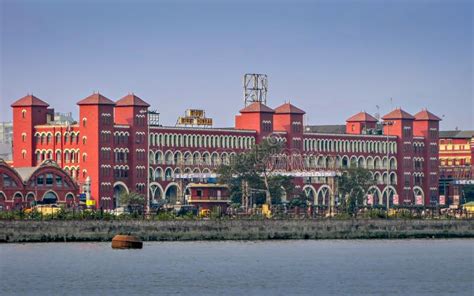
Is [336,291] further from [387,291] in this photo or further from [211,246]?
[211,246]

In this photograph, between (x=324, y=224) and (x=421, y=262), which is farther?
(x=324, y=224)

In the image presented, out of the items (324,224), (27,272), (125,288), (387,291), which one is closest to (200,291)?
(125,288)

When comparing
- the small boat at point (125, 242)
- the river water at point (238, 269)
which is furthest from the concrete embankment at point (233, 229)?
the small boat at point (125, 242)

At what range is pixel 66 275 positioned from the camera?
122312mm

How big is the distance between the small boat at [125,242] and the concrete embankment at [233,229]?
1049cm

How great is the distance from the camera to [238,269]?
428 ft

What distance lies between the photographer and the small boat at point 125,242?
152875mm

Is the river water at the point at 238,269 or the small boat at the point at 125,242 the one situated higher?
the small boat at the point at 125,242

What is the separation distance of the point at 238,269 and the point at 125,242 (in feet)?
82.7

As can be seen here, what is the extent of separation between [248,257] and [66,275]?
91.6ft

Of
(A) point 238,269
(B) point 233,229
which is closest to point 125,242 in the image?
(B) point 233,229

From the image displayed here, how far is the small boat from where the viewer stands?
502ft

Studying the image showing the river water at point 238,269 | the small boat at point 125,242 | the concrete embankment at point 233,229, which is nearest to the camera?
the river water at point 238,269

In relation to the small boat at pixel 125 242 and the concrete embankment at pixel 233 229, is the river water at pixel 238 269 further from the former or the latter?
the concrete embankment at pixel 233 229
